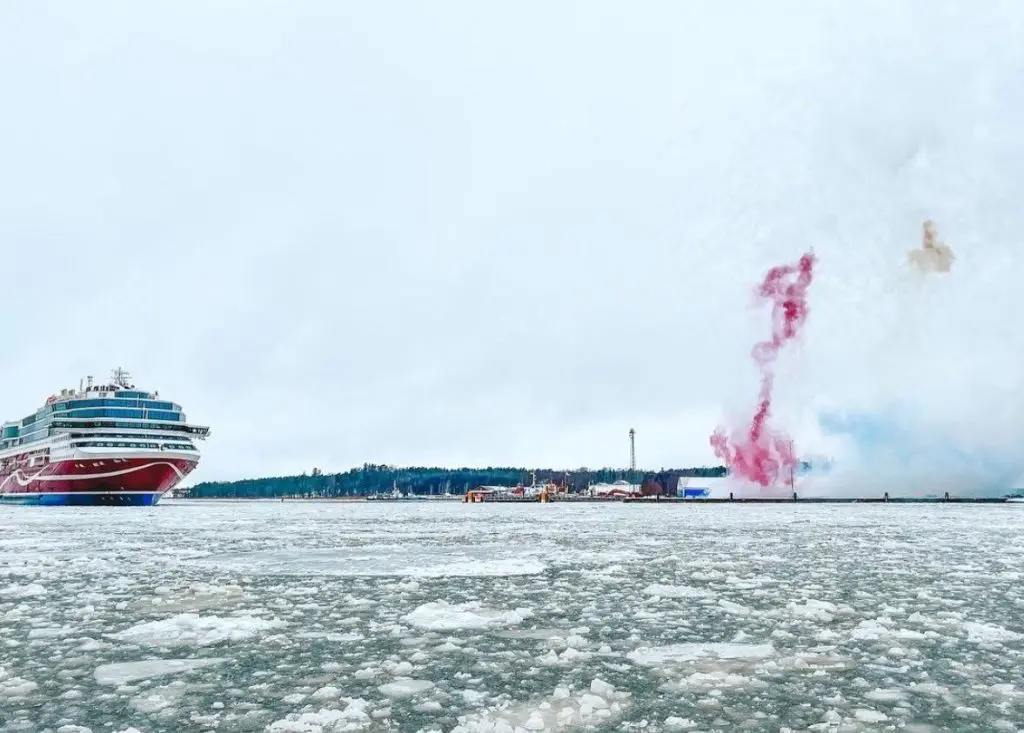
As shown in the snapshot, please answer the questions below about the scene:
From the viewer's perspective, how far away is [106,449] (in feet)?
282

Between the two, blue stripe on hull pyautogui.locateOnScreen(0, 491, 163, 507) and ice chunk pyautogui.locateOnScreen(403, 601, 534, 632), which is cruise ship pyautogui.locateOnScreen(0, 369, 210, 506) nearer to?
blue stripe on hull pyautogui.locateOnScreen(0, 491, 163, 507)

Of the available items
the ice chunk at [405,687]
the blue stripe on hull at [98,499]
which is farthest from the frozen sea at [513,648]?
the blue stripe on hull at [98,499]

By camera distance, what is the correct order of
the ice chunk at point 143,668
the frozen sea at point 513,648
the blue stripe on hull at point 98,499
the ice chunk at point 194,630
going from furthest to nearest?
the blue stripe on hull at point 98,499, the ice chunk at point 194,630, the ice chunk at point 143,668, the frozen sea at point 513,648

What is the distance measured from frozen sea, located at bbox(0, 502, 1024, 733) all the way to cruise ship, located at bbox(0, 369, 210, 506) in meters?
74.7

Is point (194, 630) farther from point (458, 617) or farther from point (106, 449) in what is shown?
point (106, 449)

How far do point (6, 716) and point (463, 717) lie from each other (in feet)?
12.6

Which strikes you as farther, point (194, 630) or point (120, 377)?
point (120, 377)

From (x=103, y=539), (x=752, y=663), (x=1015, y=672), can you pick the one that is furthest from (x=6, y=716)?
(x=103, y=539)

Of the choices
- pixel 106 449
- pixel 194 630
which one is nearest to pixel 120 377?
pixel 106 449

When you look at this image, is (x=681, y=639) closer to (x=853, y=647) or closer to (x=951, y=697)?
(x=853, y=647)

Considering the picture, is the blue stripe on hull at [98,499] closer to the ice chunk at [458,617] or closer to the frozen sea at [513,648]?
the frozen sea at [513,648]

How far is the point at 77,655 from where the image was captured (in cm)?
894

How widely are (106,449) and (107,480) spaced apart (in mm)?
3395

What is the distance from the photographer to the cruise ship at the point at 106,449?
85750 mm
